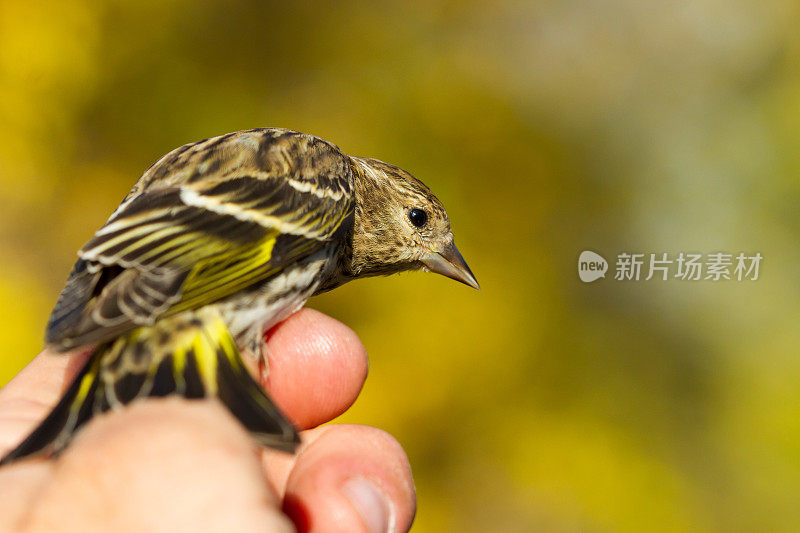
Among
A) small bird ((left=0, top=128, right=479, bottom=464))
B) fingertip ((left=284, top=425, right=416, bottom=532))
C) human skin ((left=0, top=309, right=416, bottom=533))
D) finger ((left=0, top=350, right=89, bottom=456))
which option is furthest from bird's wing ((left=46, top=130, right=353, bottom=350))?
fingertip ((left=284, top=425, right=416, bottom=532))

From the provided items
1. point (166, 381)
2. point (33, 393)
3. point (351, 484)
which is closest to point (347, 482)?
point (351, 484)

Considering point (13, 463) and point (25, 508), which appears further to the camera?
point (13, 463)

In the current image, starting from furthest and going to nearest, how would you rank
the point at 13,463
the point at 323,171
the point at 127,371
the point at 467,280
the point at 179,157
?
the point at 467,280 < the point at 323,171 < the point at 179,157 < the point at 127,371 < the point at 13,463

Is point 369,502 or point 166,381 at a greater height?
point 166,381

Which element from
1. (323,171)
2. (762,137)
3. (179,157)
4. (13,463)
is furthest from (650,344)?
(13,463)

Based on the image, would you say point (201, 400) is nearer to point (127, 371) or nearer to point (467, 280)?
point (127, 371)

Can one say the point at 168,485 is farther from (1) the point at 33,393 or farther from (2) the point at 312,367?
(2) the point at 312,367

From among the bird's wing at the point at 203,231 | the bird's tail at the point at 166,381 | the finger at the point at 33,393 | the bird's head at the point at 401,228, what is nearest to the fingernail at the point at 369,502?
the bird's tail at the point at 166,381
